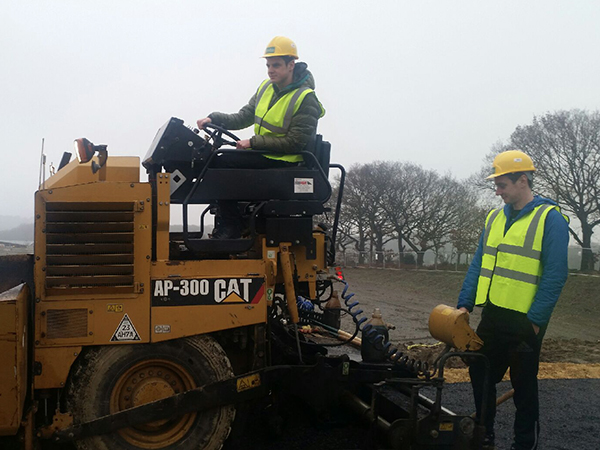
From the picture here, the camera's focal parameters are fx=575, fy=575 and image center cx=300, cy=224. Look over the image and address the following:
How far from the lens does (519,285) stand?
14.3ft

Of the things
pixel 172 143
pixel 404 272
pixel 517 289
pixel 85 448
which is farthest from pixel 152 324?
pixel 404 272

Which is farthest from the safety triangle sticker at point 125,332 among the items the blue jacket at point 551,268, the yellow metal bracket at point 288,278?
the blue jacket at point 551,268

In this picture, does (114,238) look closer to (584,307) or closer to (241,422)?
(241,422)

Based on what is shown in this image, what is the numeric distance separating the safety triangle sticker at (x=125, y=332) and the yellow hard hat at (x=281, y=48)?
2.41 meters

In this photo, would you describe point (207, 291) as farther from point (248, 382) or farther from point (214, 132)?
A: point (214, 132)

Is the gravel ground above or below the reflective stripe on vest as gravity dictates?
below

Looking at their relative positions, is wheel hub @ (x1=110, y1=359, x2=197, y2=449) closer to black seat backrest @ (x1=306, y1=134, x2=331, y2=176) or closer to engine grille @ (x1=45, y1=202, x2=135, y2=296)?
engine grille @ (x1=45, y1=202, x2=135, y2=296)

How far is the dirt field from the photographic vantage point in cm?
1001

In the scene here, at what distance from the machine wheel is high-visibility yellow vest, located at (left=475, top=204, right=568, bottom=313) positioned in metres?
2.16

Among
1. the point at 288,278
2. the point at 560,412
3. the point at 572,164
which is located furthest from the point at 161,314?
the point at 572,164

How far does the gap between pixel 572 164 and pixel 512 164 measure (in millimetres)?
32919

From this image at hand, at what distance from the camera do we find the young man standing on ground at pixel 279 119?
178 inches

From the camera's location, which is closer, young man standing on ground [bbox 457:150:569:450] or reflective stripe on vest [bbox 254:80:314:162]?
young man standing on ground [bbox 457:150:569:450]

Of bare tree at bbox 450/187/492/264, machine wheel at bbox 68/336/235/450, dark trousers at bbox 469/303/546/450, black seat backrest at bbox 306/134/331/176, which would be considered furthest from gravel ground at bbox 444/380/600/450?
bare tree at bbox 450/187/492/264
